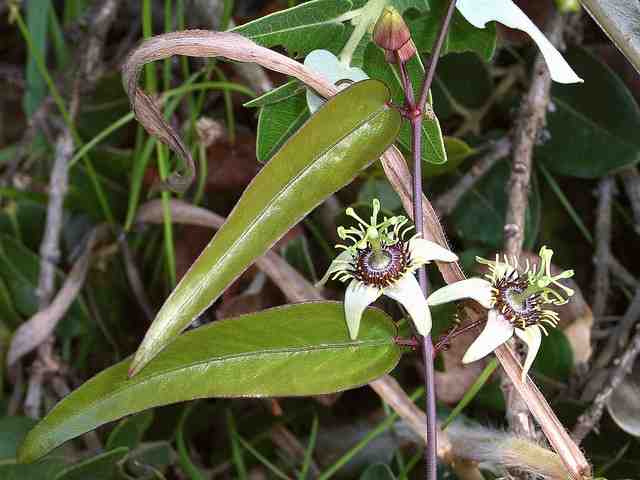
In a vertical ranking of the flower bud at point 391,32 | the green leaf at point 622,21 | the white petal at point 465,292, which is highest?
the green leaf at point 622,21

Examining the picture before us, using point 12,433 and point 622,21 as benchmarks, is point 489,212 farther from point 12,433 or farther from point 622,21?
point 12,433

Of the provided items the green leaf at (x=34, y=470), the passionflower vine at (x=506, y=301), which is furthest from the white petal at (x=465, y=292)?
the green leaf at (x=34, y=470)

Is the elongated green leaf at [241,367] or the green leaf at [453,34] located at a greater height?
the green leaf at [453,34]

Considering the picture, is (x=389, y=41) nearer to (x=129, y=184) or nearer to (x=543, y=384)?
(x=543, y=384)

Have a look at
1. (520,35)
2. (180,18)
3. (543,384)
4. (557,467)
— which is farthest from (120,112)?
(557,467)

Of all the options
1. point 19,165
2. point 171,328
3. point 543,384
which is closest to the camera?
point 171,328

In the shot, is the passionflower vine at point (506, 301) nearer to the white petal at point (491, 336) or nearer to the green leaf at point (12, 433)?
the white petal at point (491, 336)
